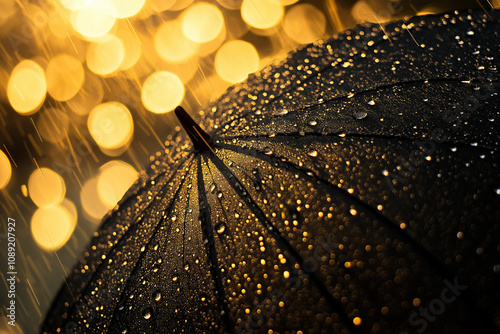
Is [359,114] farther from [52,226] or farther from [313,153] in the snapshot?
[52,226]

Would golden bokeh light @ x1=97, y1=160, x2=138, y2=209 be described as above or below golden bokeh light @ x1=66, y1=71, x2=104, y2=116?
below

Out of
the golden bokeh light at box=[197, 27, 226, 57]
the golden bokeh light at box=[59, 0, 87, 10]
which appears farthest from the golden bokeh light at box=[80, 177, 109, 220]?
the golden bokeh light at box=[59, 0, 87, 10]

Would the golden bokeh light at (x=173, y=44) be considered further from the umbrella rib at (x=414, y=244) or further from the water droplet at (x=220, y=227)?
the umbrella rib at (x=414, y=244)

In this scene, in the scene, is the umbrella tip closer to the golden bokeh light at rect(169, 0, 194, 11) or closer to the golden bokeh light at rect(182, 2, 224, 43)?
the golden bokeh light at rect(182, 2, 224, 43)

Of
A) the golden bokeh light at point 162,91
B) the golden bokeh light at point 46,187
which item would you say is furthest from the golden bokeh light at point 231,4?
the golden bokeh light at point 46,187

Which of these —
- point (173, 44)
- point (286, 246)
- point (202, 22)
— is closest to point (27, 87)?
point (173, 44)

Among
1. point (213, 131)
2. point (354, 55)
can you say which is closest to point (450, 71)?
point (354, 55)
